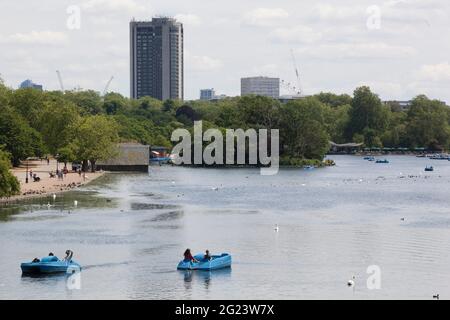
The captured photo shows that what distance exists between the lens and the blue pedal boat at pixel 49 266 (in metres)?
49.3

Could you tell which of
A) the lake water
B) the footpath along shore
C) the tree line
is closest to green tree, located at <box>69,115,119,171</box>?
the tree line

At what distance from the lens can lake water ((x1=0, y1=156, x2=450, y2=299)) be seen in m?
46.4

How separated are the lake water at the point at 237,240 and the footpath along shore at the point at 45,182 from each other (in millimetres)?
2038

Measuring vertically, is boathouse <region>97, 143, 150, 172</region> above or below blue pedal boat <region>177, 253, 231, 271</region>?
above

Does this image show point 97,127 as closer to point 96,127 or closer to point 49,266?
point 96,127

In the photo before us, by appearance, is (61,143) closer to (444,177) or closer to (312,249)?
(444,177)

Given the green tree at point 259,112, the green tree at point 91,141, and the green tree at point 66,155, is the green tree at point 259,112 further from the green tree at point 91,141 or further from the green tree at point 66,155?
the green tree at point 66,155

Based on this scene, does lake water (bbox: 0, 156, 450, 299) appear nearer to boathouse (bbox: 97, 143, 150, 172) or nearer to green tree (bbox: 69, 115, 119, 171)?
green tree (bbox: 69, 115, 119, 171)

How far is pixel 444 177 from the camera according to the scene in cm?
13888

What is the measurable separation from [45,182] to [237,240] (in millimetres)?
45781

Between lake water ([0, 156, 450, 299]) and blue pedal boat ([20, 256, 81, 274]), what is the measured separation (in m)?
0.60

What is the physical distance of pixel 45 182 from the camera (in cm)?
10338

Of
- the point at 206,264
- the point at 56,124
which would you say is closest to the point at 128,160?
the point at 56,124
